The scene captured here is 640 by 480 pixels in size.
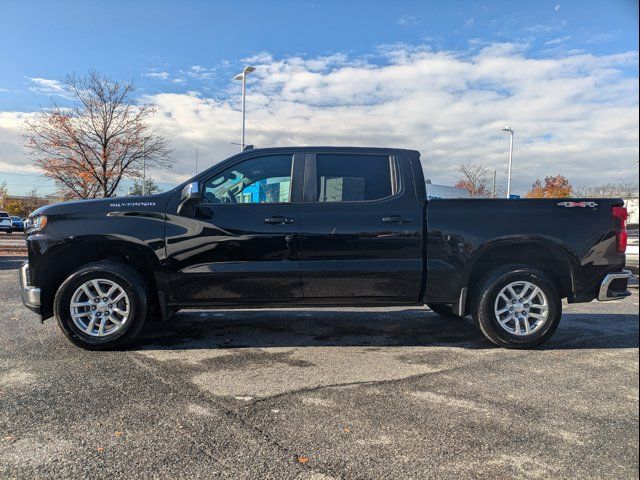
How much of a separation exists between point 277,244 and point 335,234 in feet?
1.88

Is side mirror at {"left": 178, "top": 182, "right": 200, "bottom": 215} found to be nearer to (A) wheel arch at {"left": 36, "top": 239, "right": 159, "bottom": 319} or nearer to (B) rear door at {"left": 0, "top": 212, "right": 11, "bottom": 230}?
(A) wheel arch at {"left": 36, "top": 239, "right": 159, "bottom": 319}

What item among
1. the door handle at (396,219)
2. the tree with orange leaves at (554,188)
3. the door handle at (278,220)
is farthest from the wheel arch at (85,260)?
the tree with orange leaves at (554,188)

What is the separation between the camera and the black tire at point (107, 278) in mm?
4492

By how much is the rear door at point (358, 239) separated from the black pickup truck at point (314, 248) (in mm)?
11

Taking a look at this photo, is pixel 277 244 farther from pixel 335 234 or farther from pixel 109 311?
pixel 109 311

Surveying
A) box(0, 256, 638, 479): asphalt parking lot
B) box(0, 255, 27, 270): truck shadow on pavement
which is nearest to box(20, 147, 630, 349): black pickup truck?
box(0, 256, 638, 479): asphalt parking lot

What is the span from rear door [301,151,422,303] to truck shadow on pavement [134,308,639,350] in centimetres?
67

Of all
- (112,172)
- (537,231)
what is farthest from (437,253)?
(112,172)

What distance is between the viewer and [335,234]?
4.64 m

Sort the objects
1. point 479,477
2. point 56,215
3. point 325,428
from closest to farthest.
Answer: point 479,477, point 325,428, point 56,215

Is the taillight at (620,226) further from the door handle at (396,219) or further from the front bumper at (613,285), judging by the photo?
the door handle at (396,219)

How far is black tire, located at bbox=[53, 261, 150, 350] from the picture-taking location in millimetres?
4492

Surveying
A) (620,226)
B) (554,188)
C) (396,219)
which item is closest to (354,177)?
(396,219)

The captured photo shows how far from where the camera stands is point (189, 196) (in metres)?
Answer: 4.47
